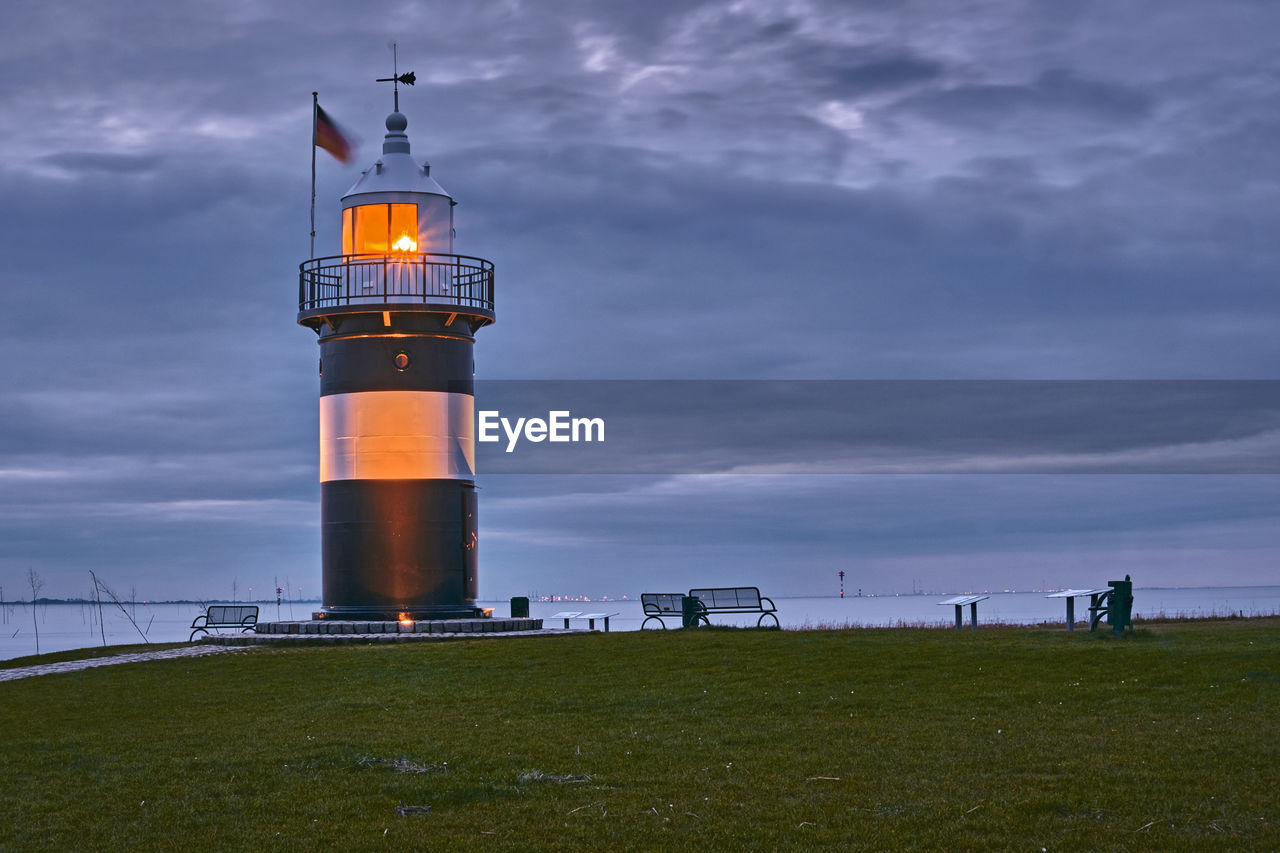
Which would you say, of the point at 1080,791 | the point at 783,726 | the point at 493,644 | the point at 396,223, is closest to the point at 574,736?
the point at 783,726

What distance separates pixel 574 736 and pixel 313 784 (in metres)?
3.04

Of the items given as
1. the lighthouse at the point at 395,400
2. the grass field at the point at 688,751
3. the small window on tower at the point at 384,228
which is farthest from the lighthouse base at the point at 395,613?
the grass field at the point at 688,751

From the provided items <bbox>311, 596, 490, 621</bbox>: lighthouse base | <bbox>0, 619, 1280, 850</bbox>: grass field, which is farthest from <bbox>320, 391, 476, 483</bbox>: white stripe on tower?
<bbox>0, 619, 1280, 850</bbox>: grass field

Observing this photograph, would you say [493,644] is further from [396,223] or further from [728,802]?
[728,802]

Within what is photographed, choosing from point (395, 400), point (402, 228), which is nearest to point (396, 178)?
point (402, 228)

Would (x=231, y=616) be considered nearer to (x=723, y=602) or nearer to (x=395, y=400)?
(x=395, y=400)

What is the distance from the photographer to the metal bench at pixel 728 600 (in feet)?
90.1

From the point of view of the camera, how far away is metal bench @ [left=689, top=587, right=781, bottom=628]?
1081 inches

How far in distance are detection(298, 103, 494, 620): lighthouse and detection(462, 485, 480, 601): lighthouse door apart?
51mm

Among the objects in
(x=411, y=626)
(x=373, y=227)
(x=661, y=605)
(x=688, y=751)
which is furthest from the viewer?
(x=661, y=605)

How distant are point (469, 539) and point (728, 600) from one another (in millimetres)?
5834

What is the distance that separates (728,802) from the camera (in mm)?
10086

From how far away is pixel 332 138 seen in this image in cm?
3083

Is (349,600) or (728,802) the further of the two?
(349,600)
